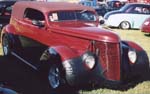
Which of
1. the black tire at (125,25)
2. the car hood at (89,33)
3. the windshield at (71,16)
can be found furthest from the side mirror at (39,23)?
the black tire at (125,25)

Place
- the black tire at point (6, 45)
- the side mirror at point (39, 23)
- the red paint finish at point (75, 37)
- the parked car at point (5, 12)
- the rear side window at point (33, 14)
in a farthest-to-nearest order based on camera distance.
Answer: the parked car at point (5, 12) < the black tire at point (6, 45) < the rear side window at point (33, 14) < the side mirror at point (39, 23) < the red paint finish at point (75, 37)

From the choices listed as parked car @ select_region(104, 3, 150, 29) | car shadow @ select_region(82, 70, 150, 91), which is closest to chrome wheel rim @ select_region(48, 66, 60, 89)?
car shadow @ select_region(82, 70, 150, 91)

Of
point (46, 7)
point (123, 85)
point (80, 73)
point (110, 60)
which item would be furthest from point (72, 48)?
point (46, 7)

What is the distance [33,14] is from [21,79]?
6.40 ft

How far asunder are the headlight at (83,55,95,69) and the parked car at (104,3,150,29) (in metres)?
15.1

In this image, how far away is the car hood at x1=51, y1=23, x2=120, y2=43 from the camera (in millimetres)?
8266

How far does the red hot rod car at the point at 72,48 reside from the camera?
8.14 meters

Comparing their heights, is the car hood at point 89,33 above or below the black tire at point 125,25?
above

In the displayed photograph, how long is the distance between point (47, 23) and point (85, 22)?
0.94 m

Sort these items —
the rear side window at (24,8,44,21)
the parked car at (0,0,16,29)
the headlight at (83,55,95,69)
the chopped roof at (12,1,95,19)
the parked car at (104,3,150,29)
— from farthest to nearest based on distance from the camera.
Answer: the parked car at (104,3,150,29)
the parked car at (0,0,16,29)
the rear side window at (24,8,44,21)
the chopped roof at (12,1,95,19)
the headlight at (83,55,95,69)

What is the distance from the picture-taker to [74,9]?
10.1 m

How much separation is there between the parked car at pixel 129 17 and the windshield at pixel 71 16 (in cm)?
1288

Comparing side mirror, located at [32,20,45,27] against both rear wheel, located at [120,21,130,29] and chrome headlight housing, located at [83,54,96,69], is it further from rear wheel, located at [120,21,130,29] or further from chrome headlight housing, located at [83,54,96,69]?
rear wheel, located at [120,21,130,29]

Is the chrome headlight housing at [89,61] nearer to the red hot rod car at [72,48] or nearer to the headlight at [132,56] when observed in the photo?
the red hot rod car at [72,48]
